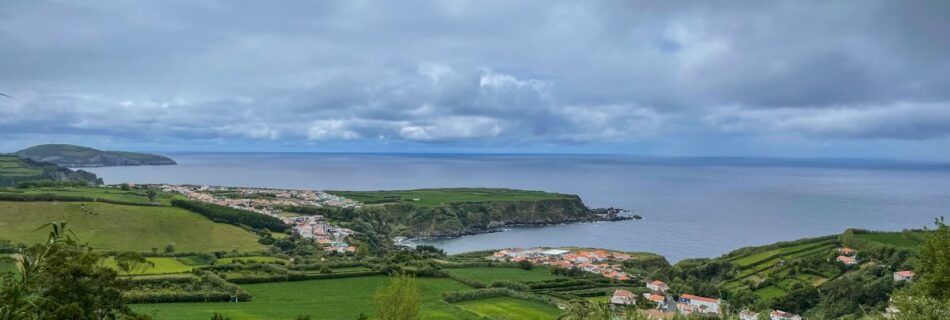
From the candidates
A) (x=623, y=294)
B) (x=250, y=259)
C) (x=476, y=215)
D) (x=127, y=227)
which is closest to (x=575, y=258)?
(x=623, y=294)

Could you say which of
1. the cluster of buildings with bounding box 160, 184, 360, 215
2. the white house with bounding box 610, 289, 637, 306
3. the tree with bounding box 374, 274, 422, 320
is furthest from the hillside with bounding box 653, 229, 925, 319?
the cluster of buildings with bounding box 160, 184, 360, 215

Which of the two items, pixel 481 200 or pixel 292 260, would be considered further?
pixel 481 200

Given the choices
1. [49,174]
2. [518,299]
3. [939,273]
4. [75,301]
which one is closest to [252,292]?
[518,299]

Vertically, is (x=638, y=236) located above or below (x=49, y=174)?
below

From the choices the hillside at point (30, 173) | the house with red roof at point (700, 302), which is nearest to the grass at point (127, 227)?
the house with red roof at point (700, 302)

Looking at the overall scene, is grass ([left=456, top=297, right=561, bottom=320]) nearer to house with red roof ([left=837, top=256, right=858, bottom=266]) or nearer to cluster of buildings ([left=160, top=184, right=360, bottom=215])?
house with red roof ([left=837, top=256, right=858, bottom=266])

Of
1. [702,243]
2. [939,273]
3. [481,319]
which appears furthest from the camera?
[702,243]

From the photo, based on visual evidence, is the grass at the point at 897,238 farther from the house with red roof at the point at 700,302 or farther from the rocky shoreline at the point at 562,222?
the rocky shoreline at the point at 562,222

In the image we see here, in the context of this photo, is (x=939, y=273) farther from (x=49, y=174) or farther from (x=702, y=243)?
(x=49, y=174)
